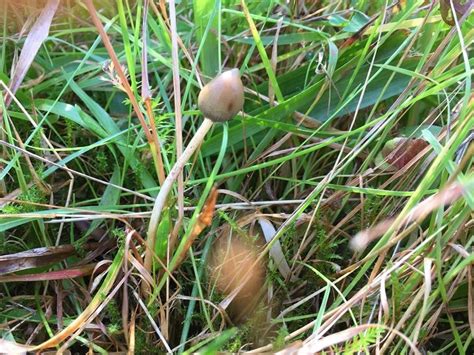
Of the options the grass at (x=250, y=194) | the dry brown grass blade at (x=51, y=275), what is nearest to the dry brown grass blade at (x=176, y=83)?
the grass at (x=250, y=194)

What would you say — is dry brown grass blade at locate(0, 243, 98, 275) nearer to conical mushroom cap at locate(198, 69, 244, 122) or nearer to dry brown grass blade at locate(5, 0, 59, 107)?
dry brown grass blade at locate(5, 0, 59, 107)

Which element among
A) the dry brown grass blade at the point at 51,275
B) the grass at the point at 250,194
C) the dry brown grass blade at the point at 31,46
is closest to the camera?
the grass at the point at 250,194

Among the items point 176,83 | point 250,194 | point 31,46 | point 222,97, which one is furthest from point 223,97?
point 31,46

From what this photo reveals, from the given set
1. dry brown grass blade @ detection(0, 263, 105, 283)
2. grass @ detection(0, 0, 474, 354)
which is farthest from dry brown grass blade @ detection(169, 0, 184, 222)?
dry brown grass blade @ detection(0, 263, 105, 283)

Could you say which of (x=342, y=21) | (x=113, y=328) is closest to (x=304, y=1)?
(x=342, y=21)

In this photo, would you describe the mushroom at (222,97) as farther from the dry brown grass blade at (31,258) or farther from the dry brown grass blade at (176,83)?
the dry brown grass blade at (31,258)

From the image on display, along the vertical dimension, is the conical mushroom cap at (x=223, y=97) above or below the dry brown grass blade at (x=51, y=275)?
above

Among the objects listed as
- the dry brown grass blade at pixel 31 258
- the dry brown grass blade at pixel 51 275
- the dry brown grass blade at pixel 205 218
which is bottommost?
the dry brown grass blade at pixel 51 275
